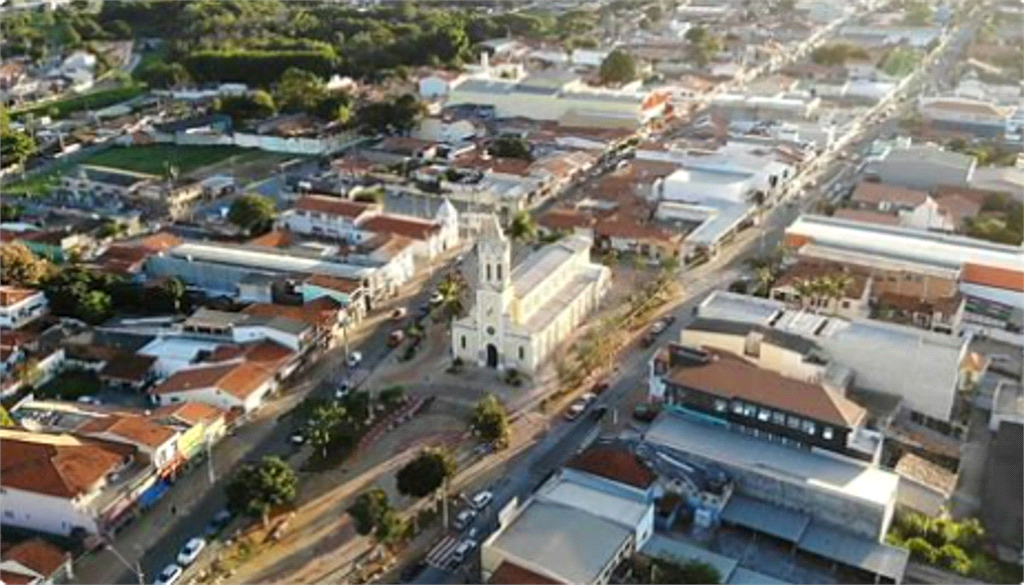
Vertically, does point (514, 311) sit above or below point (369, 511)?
above

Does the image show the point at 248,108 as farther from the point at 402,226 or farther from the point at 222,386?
the point at 222,386

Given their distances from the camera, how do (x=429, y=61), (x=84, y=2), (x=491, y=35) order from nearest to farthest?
(x=429, y=61), (x=491, y=35), (x=84, y=2)

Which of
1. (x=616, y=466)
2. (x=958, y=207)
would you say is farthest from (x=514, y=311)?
(x=958, y=207)

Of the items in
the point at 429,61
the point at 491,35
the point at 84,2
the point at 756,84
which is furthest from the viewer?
the point at 84,2

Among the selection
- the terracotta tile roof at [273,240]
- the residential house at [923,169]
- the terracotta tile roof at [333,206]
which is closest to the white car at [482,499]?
the terracotta tile roof at [273,240]

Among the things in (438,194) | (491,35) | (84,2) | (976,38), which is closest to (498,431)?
(438,194)

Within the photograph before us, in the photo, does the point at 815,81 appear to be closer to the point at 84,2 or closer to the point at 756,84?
the point at 756,84

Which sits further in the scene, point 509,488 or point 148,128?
point 148,128

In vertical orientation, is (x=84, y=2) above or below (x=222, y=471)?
above
